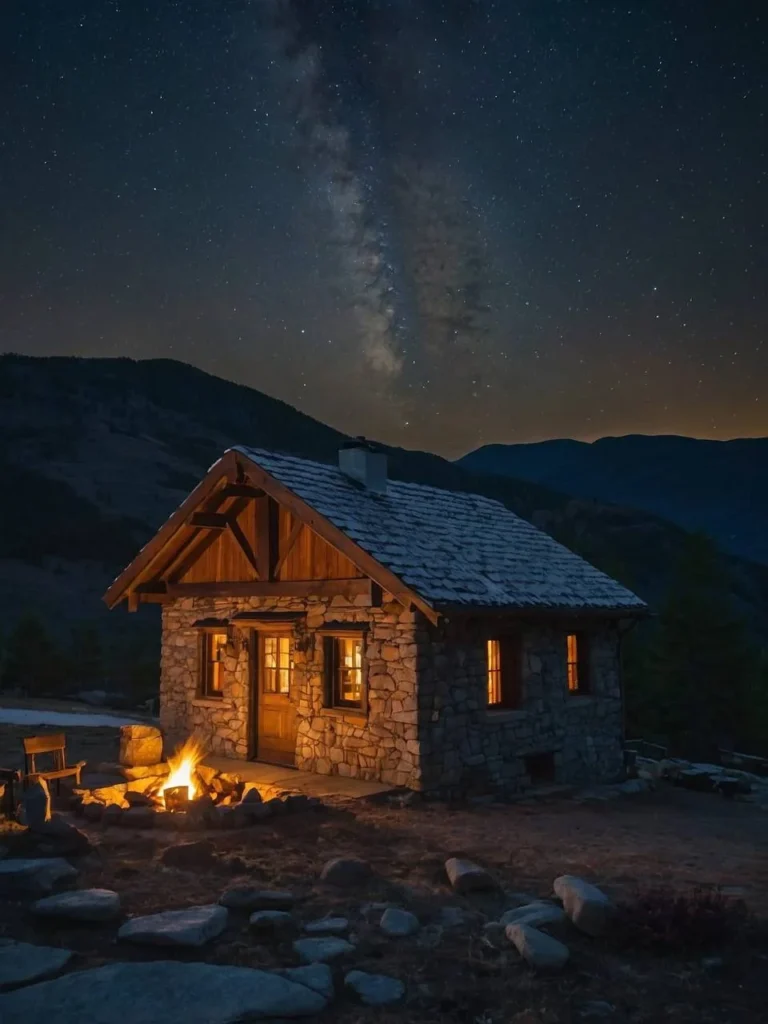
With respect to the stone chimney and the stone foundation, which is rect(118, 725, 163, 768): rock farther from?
the stone chimney

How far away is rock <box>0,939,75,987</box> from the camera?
5215 millimetres

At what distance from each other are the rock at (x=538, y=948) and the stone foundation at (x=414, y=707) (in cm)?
573

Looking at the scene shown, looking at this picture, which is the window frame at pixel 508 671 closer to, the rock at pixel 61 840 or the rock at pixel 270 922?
the rock at pixel 61 840

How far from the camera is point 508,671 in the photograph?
13742 millimetres

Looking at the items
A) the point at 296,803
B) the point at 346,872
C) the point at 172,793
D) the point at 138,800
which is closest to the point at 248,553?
the point at 172,793

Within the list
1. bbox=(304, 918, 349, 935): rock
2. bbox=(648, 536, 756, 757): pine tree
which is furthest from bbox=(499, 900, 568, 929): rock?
bbox=(648, 536, 756, 757): pine tree

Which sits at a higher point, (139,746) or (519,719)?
(519,719)

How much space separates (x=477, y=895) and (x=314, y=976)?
234cm

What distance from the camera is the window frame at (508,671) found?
1357cm

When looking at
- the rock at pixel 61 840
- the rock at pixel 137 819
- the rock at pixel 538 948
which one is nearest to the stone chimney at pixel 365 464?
the rock at pixel 137 819

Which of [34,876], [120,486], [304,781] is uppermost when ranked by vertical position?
[120,486]

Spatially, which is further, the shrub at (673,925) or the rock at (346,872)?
the rock at (346,872)

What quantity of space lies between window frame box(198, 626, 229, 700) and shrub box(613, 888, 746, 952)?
10.2m

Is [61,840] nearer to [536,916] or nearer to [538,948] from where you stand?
[536,916]
